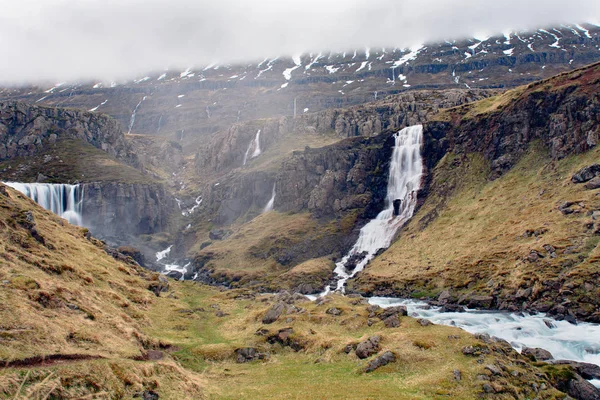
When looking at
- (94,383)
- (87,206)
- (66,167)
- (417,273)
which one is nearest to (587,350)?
(417,273)

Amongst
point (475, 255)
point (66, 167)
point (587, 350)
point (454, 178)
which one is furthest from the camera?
point (66, 167)

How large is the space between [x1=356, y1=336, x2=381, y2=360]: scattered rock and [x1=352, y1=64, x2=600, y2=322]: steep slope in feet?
95.6

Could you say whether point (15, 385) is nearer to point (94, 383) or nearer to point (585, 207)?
point (94, 383)

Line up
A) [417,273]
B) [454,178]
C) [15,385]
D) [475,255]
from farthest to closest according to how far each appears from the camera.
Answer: [454,178], [417,273], [475,255], [15,385]

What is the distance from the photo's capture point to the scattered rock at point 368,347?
1430 inches

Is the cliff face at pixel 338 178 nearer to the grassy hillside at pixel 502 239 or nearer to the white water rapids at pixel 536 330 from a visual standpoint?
the grassy hillside at pixel 502 239

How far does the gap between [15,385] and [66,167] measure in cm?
18307

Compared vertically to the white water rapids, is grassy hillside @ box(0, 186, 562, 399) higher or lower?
higher

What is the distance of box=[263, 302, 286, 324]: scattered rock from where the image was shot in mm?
53531

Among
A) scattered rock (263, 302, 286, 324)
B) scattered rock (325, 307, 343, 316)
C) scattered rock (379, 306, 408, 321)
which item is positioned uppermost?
scattered rock (379, 306, 408, 321)

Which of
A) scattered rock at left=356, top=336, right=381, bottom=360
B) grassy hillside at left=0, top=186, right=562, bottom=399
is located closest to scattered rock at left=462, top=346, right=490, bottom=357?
grassy hillside at left=0, top=186, right=562, bottom=399

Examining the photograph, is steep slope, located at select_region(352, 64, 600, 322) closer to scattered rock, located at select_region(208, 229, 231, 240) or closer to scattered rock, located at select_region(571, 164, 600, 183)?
scattered rock, located at select_region(571, 164, 600, 183)

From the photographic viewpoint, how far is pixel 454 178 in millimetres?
108000

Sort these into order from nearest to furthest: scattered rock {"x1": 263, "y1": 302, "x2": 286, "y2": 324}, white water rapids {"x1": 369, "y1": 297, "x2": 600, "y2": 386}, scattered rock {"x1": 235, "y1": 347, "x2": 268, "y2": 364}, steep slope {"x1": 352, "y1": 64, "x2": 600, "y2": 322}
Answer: scattered rock {"x1": 235, "y1": 347, "x2": 268, "y2": 364} → white water rapids {"x1": 369, "y1": 297, "x2": 600, "y2": 386} → scattered rock {"x1": 263, "y1": 302, "x2": 286, "y2": 324} → steep slope {"x1": 352, "y1": 64, "x2": 600, "y2": 322}
